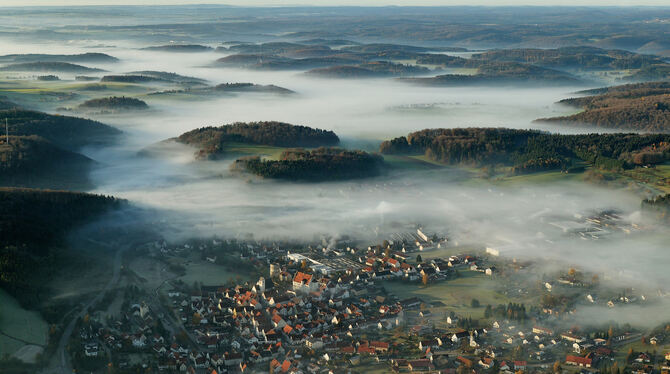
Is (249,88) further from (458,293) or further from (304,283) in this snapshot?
(458,293)

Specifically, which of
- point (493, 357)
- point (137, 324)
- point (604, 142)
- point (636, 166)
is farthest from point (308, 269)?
point (604, 142)

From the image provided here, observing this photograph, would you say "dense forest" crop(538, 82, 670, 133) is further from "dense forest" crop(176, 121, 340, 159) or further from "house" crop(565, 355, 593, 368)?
"house" crop(565, 355, 593, 368)

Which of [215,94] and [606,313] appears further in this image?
[215,94]

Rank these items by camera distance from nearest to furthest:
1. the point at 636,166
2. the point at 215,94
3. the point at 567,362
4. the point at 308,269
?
the point at 567,362 < the point at 308,269 < the point at 636,166 < the point at 215,94

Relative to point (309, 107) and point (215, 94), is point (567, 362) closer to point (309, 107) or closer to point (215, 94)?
point (309, 107)

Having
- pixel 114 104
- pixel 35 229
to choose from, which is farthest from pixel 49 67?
pixel 35 229

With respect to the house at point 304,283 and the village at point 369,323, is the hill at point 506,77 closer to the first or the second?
the village at point 369,323
